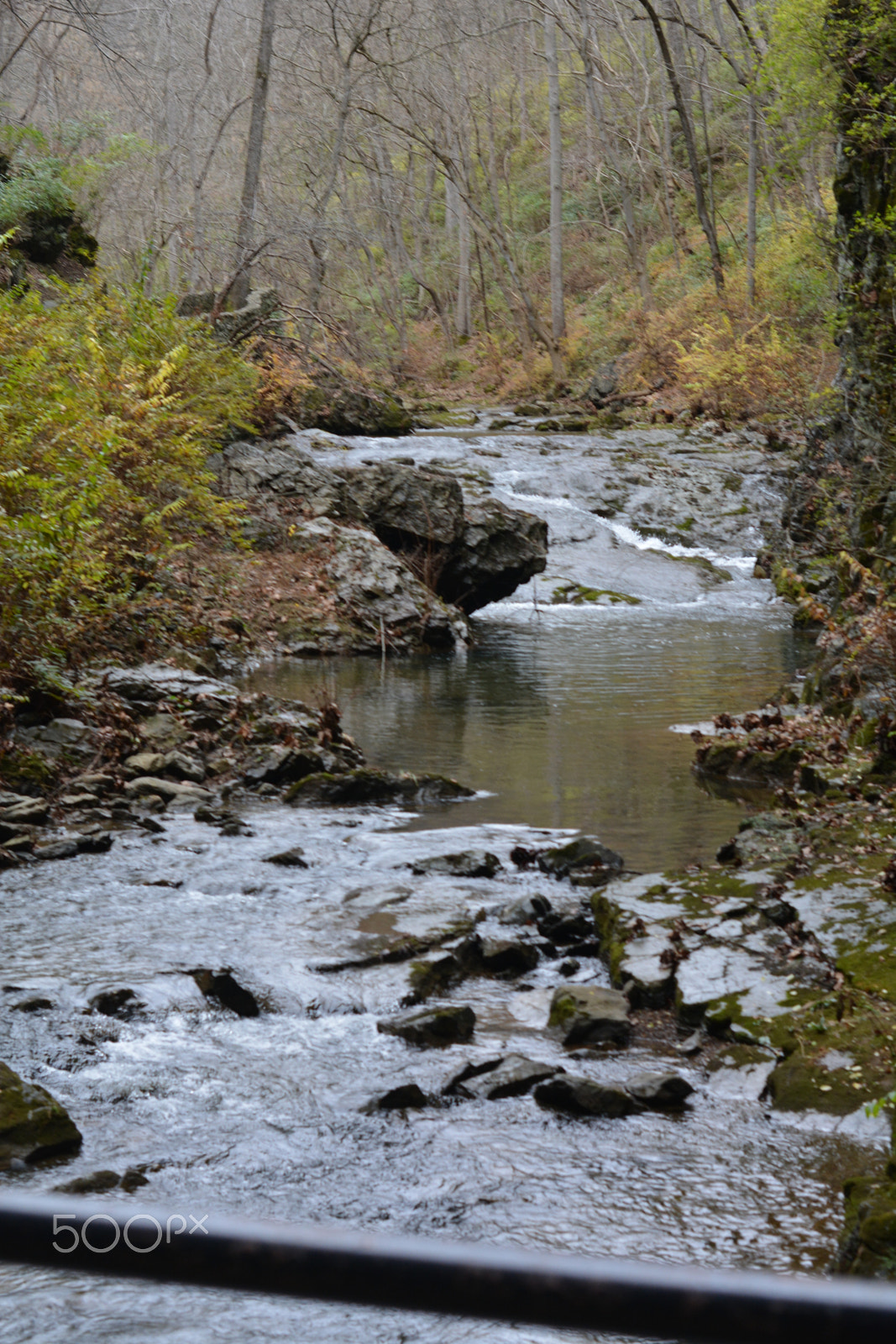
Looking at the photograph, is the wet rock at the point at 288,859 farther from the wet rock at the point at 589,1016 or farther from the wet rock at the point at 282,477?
the wet rock at the point at 282,477

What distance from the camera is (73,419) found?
981cm

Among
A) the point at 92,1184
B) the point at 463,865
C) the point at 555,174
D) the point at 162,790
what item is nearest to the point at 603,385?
the point at 555,174

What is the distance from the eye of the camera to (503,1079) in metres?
4.24

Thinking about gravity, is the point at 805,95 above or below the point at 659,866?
above

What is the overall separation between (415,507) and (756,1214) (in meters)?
14.9

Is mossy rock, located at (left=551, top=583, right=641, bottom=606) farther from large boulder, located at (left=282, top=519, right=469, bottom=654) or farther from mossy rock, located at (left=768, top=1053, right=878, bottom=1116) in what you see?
mossy rock, located at (left=768, top=1053, right=878, bottom=1116)

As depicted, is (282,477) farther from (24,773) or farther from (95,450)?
(24,773)

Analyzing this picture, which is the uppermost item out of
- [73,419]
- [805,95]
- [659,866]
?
[805,95]

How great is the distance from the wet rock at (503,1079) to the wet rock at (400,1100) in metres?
0.15

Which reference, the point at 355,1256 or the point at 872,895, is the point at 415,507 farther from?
the point at 355,1256

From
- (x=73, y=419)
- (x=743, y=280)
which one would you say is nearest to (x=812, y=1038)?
(x=73, y=419)

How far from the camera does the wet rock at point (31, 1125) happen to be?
3.52 meters

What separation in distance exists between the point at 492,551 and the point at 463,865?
11506 mm

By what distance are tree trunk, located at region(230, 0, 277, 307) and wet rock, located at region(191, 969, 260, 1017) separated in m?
17.4
